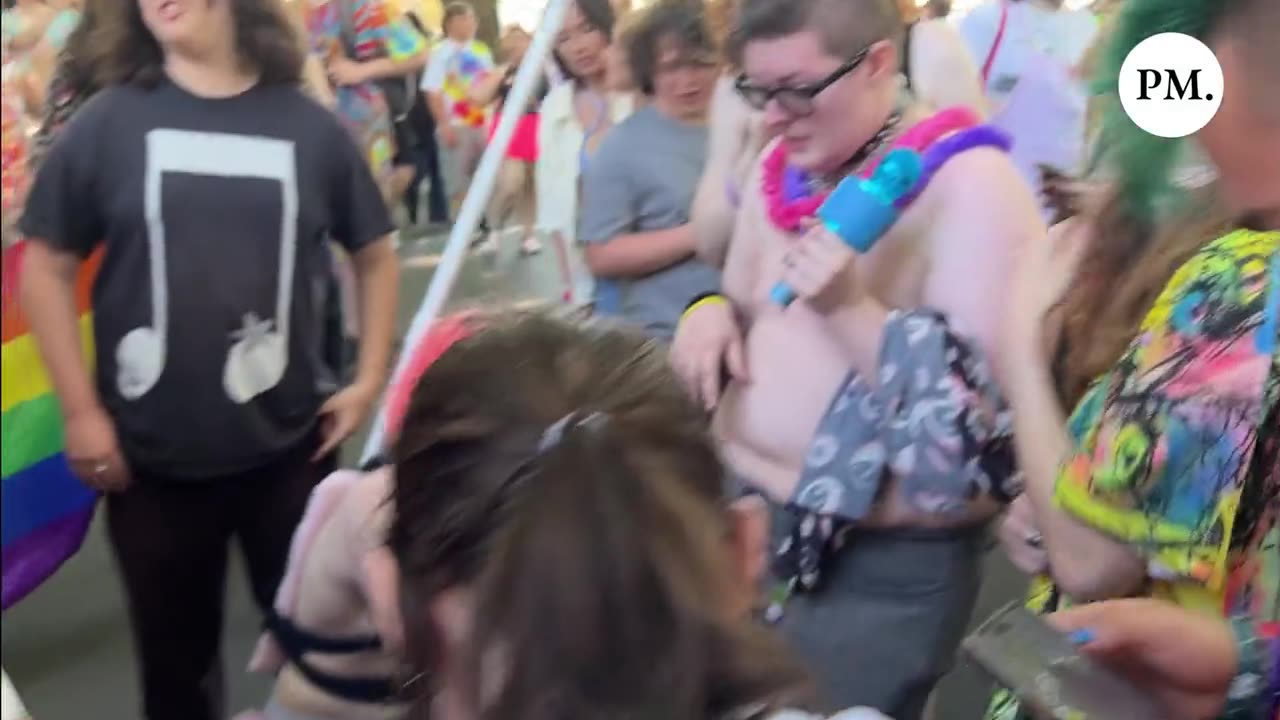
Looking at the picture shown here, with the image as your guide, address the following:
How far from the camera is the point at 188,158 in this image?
138 cm

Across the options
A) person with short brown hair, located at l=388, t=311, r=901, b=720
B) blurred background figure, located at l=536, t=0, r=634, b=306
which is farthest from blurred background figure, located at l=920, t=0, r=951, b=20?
person with short brown hair, located at l=388, t=311, r=901, b=720

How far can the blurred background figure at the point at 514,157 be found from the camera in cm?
433

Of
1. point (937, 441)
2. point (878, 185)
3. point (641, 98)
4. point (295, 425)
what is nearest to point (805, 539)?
point (937, 441)

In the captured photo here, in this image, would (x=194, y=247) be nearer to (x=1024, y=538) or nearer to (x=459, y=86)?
(x=1024, y=538)

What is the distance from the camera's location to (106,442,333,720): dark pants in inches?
57.0

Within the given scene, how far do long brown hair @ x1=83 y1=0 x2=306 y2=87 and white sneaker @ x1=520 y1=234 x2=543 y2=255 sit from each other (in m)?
4.19

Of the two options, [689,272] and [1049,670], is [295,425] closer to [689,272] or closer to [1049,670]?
[689,272]

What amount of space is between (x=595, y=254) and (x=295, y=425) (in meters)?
0.54

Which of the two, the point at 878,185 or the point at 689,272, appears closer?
the point at 878,185

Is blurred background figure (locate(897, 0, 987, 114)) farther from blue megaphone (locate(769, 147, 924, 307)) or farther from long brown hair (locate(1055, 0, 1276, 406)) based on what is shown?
long brown hair (locate(1055, 0, 1276, 406))

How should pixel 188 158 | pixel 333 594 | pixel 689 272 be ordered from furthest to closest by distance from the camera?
pixel 689 272 < pixel 188 158 < pixel 333 594

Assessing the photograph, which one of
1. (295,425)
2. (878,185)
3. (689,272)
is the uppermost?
(878,185)

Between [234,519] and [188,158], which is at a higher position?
[188,158]

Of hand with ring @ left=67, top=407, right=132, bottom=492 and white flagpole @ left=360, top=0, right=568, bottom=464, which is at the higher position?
white flagpole @ left=360, top=0, right=568, bottom=464
